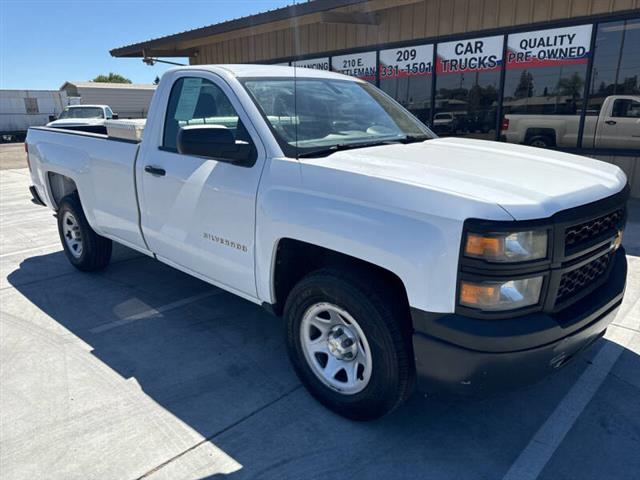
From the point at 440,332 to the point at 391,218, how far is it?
56cm

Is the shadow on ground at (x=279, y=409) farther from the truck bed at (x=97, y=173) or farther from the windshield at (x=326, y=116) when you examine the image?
the windshield at (x=326, y=116)

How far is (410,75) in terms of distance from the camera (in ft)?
36.7

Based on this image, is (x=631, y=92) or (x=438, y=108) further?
(x=438, y=108)

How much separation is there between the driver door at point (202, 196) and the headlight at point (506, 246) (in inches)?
53.3

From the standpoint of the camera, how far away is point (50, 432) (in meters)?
2.75

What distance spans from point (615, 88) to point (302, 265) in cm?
812

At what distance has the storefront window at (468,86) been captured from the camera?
9.90 meters

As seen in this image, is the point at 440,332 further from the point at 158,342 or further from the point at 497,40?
the point at 497,40

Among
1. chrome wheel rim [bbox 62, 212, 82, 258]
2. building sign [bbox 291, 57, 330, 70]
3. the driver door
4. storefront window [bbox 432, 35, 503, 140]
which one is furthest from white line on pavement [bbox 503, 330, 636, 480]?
building sign [bbox 291, 57, 330, 70]

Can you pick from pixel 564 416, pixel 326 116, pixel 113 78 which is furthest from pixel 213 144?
pixel 113 78

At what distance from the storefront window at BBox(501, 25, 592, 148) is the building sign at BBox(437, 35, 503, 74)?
0.26 m

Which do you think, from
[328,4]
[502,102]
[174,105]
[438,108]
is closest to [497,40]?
[502,102]

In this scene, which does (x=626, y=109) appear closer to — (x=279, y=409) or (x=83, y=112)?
(x=279, y=409)

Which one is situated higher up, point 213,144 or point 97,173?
point 213,144
